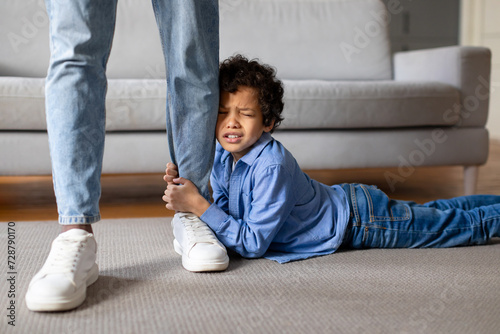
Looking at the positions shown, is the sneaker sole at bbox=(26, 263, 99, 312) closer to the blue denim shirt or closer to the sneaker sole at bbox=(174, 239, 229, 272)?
the sneaker sole at bbox=(174, 239, 229, 272)

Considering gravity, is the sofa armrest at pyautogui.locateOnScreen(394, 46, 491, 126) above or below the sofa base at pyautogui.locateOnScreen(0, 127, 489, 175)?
above

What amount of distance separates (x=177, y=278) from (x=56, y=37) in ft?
1.52

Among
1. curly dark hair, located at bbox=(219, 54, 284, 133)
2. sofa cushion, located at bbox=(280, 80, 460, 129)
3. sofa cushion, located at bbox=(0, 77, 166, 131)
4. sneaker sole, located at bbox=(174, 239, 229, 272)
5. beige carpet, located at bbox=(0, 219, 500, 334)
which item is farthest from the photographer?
sofa cushion, located at bbox=(280, 80, 460, 129)

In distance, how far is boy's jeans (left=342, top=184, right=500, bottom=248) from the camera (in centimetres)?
111

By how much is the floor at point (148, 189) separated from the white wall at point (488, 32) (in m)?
1.57

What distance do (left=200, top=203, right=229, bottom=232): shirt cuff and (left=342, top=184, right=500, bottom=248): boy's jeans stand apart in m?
0.29

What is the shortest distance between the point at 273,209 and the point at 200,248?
16 centimetres

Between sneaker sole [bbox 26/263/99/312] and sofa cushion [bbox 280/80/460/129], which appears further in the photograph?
sofa cushion [bbox 280/80/460/129]

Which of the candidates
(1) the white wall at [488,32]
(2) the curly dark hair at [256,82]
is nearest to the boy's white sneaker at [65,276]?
(2) the curly dark hair at [256,82]

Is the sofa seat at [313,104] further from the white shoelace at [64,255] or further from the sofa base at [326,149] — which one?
the white shoelace at [64,255]

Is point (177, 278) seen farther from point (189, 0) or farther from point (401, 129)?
point (401, 129)
